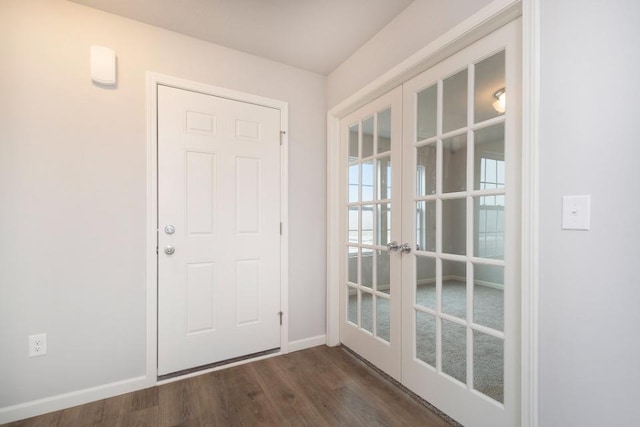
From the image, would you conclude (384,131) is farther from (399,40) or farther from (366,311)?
(366,311)

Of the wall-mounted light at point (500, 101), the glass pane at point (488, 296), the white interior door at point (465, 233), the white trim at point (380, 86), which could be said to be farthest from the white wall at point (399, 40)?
the glass pane at point (488, 296)

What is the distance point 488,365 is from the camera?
1.45m

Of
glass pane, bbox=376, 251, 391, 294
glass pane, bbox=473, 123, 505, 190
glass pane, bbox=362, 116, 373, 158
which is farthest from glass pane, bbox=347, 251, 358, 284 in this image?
glass pane, bbox=473, 123, 505, 190

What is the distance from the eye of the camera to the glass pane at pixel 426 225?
170 cm

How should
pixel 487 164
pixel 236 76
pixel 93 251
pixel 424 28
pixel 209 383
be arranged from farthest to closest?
pixel 236 76 → pixel 209 383 → pixel 93 251 → pixel 424 28 → pixel 487 164

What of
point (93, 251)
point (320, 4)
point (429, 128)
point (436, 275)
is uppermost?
point (320, 4)

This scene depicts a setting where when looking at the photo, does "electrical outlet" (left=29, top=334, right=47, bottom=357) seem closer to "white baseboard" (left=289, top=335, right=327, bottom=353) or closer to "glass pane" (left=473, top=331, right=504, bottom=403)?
"white baseboard" (left=289, top=335, right=327, bottom=353)

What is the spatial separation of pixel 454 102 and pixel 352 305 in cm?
170

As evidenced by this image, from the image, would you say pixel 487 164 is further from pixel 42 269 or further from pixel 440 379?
pixel 42 269

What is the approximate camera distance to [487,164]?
1.43 metres

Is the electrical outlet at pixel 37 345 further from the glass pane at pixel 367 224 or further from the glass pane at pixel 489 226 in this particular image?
the glass pane at pixel 489 226

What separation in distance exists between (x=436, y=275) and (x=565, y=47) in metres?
1.19

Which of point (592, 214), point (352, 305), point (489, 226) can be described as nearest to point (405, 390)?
→ point (352, 305)

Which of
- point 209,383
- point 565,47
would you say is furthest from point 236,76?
point 209,383
